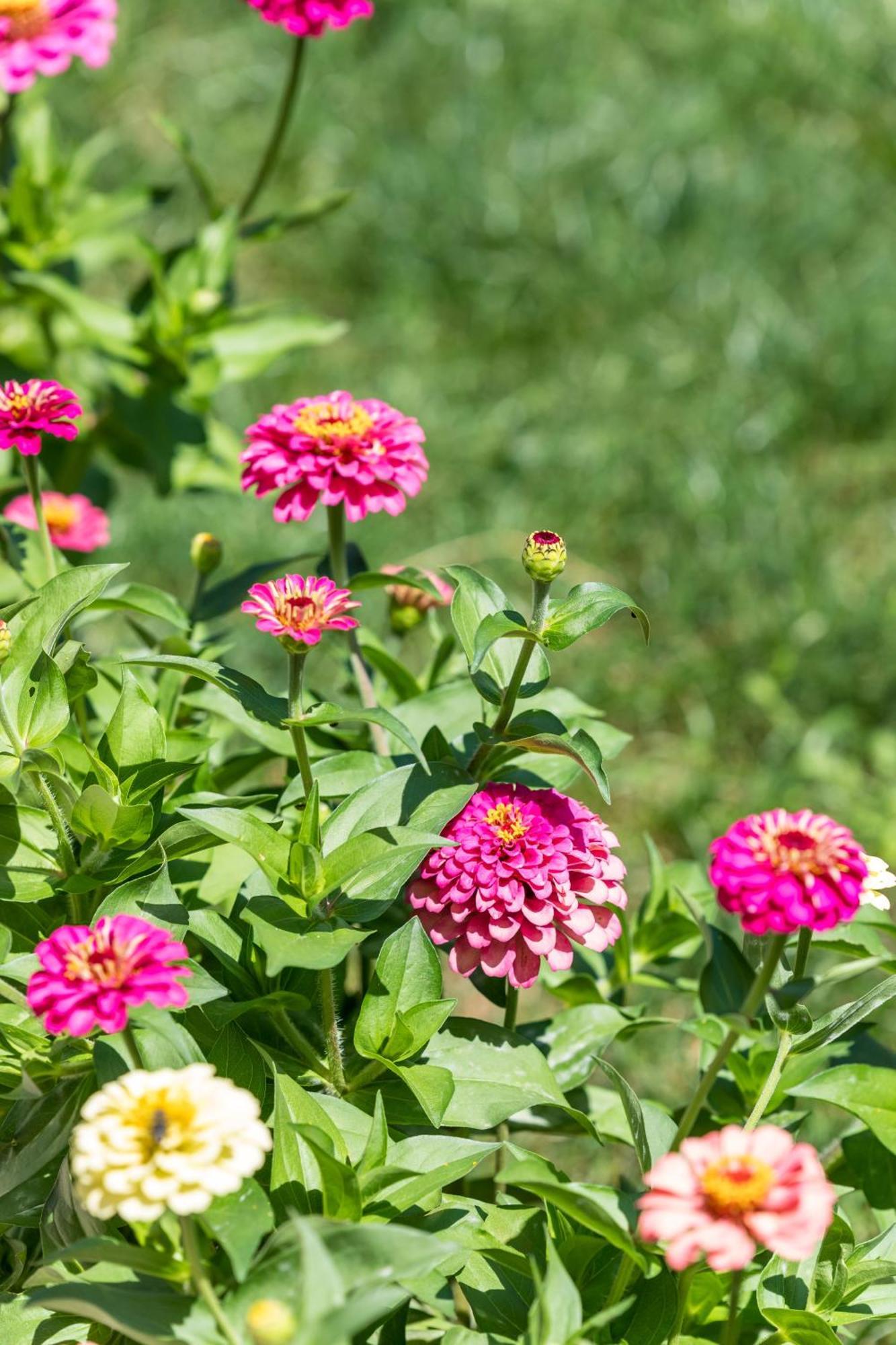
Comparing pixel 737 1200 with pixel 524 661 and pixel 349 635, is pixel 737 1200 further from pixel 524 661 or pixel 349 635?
pixel 349 635

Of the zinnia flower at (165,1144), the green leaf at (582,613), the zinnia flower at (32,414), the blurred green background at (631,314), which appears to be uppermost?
the zinnia flower at (32,414)

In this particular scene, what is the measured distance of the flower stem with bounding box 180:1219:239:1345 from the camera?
0.75 m

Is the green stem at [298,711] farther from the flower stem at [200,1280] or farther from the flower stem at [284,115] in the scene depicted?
the flower stem at [284,115]

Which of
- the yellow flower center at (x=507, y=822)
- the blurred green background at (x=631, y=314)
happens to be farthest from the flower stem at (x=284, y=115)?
the yellow flower center at (x=507, y=822)

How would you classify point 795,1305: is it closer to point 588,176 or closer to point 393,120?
point 588,176

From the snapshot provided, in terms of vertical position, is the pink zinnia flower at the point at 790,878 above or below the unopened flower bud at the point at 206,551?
above

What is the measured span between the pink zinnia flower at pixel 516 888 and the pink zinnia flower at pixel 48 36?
1.01 meters

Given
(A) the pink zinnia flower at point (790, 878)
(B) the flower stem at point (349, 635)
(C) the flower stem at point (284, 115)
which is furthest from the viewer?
(C) the flower stem at point (284, 115)

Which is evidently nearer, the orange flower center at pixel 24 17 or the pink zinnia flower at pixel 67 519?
the pink zinnia flower at pixel 67 519

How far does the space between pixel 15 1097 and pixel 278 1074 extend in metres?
0.18

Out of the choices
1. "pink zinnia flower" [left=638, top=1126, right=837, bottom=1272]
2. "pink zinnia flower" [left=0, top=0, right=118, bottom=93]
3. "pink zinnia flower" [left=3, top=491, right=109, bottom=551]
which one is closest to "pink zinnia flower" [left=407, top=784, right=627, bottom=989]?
"pink zinnia flower" [left=638, top=1126, right=837, bottom=1272]

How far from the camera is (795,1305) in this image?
0.96 metres

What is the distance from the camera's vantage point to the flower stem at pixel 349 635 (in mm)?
1204

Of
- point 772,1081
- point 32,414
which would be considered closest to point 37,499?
point 32,414
